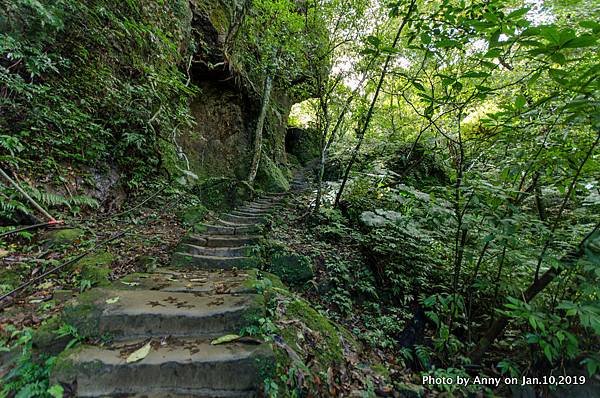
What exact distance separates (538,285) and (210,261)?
3.96 m

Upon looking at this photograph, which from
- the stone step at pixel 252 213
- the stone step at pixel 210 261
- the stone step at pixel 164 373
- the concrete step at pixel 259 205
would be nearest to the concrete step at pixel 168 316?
the stone step at pixel 164 373

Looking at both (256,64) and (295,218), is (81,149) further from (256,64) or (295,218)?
(256,64)

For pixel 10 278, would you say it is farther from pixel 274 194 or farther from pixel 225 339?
pixel 274 194

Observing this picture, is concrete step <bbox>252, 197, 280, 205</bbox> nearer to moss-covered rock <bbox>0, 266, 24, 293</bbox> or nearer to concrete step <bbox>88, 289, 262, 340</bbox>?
concrete step <bbox>88, 289, 262, 340</bbox>

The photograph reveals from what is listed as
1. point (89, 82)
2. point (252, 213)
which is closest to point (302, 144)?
point (252, 213)

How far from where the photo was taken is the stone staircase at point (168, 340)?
1.96m

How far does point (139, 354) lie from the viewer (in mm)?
Answer: 2094

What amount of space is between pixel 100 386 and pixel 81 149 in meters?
3.92

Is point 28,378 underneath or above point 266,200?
underneath

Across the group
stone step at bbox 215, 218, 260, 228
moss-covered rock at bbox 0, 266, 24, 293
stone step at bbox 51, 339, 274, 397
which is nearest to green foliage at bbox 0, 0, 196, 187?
moss-covered rock at bbox 0, 266, 24, 293

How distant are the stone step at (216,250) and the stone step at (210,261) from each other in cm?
13

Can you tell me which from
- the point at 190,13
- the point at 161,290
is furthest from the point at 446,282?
the point at 190,13

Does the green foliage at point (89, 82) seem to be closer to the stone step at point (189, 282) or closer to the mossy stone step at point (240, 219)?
the mossy stone step at point (240, 219)

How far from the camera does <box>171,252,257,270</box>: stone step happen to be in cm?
391
